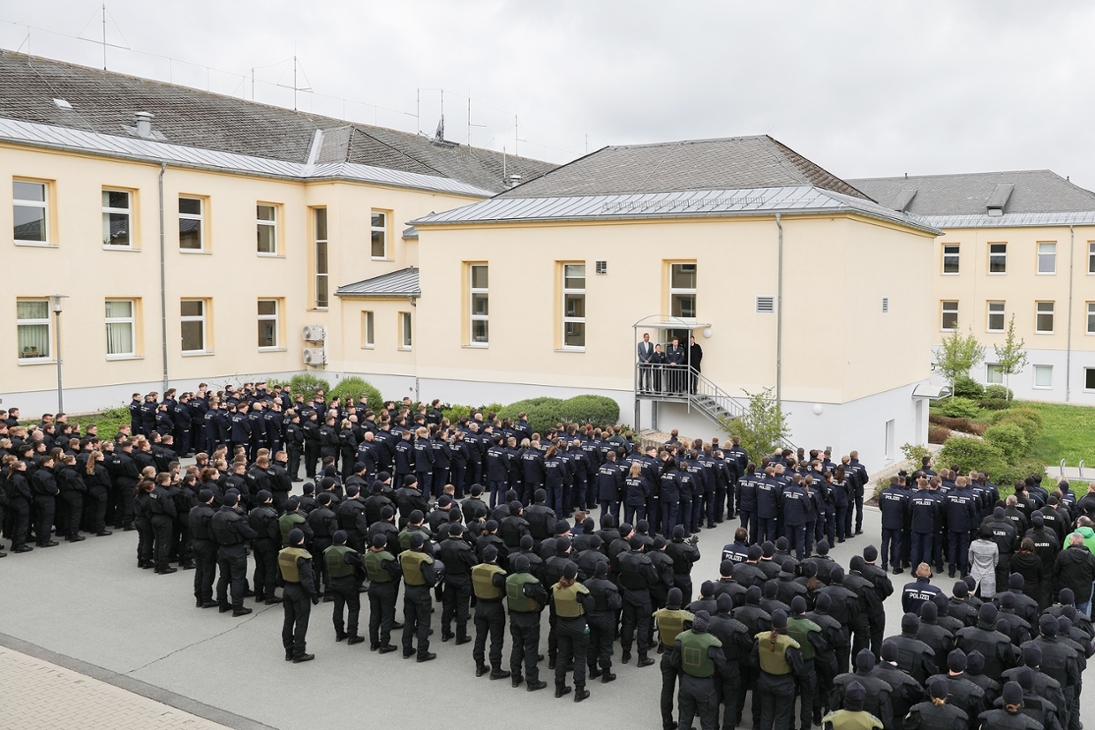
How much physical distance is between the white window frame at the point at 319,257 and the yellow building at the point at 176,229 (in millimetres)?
76

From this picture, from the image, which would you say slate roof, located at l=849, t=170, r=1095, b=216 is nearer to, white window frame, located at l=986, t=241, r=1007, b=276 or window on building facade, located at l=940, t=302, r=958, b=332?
white window frame, located at l=986, t=241, r=1007, b=276

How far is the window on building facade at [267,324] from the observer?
31.2 metres

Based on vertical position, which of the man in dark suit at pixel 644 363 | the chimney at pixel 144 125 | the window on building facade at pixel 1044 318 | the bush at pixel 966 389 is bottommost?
the bush at pixel 966 389

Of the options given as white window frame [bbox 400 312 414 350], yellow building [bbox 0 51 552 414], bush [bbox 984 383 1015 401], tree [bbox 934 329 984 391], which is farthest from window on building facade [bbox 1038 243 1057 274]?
white window frame [bbox 400 312 414 350]

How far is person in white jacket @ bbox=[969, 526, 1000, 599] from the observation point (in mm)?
12648

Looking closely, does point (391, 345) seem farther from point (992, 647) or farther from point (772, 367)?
point (992, 647)

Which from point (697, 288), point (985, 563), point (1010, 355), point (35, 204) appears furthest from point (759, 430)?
point (1010, 355)

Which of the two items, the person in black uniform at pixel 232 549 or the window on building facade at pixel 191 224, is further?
the window on building facade at pixel 191 224

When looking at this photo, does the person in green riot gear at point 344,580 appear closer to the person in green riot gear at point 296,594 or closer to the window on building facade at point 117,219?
the person in green riot gear at point 296,594

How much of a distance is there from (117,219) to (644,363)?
1557cm

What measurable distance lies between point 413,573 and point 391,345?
1969cm

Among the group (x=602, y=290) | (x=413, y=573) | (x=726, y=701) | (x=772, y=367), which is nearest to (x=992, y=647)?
(x=726, y=701)

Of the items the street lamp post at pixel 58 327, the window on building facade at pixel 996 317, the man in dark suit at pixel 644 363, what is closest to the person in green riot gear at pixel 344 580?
the man in dark suit at pixel 644 363

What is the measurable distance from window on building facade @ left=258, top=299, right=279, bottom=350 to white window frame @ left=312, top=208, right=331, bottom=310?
4.76ft
